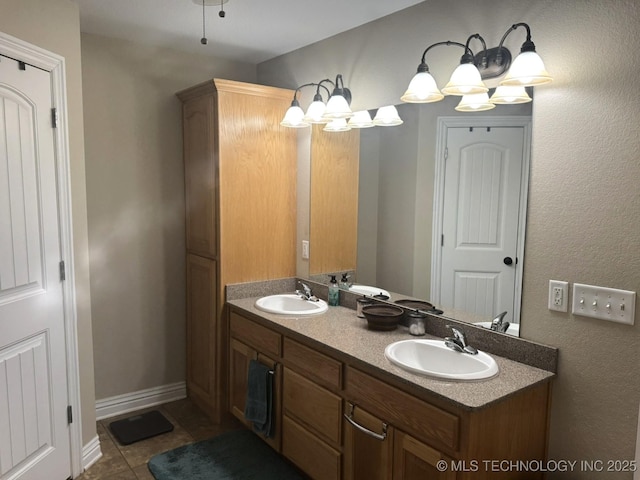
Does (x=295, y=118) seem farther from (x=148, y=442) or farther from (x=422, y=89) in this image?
(x=148, y=442)

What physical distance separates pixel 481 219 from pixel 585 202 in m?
0.50

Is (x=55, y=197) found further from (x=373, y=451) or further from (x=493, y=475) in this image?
(x=493, y=475)

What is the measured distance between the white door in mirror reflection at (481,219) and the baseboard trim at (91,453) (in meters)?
2.08

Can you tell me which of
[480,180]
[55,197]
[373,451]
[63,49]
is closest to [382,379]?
[373,451]

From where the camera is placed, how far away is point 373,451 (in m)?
1.98

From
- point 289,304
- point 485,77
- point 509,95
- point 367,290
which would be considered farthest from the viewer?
point 289,304

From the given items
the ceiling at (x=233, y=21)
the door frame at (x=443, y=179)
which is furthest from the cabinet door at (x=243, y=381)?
the ceiling at (x=233, y=21)

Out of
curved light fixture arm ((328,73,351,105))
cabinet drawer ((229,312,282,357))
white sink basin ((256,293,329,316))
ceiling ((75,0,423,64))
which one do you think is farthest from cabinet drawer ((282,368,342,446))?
ceiling ((75,0,423,64))

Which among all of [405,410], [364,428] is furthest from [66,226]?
[405,410]

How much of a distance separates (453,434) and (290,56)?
258 centimetres

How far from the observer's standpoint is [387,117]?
2.59m

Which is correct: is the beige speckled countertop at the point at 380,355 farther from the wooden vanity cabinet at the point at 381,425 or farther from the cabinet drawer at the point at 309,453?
the cabinet drawer at the point at 309,453

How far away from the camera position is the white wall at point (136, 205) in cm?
301

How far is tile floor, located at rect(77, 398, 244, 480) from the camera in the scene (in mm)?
2568
